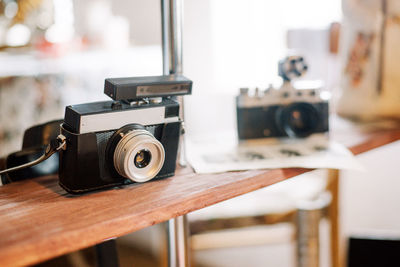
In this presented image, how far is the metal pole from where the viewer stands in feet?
2.19

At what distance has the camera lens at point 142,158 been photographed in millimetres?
597

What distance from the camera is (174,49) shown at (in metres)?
0.68

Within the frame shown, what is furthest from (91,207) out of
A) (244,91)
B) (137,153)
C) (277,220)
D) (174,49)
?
(277,220)

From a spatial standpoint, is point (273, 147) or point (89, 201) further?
point (273, 147)

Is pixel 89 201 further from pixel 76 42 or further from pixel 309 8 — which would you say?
pixel 76 42

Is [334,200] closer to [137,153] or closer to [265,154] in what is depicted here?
[265,154]

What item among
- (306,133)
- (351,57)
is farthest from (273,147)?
(351,57)

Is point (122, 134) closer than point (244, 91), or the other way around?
point (122, 134)

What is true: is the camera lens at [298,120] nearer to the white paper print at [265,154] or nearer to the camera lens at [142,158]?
the white paper print at [265,154]

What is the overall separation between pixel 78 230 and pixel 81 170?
0.37ft

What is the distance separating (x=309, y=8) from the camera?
4.80 feet

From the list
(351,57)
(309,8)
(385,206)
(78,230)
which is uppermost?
(309,8)

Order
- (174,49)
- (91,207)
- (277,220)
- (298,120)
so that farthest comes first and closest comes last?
1. (277,220)
2. (298,120)
3. (174,49)
4. (91,207)

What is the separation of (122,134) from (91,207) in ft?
0.32
